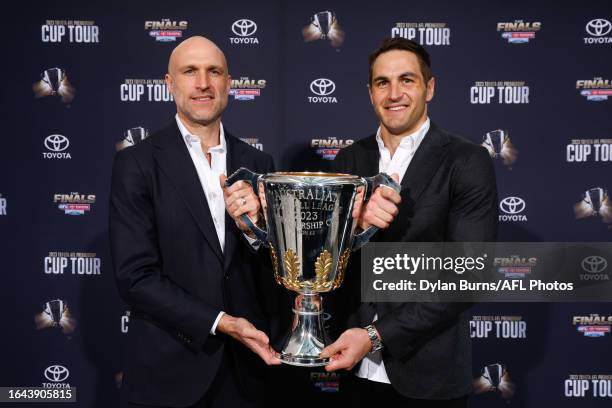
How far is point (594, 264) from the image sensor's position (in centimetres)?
292

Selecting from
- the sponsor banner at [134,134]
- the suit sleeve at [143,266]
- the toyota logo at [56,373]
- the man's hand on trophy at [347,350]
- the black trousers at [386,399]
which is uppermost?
the sponsor banner at [134,134]

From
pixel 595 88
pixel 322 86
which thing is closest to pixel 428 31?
pixel 322 86

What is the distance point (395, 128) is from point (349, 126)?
1.08m

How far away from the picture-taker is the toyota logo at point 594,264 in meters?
2.92

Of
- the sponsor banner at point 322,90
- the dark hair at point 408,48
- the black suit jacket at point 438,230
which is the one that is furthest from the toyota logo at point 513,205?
the dark hair at point 408,48

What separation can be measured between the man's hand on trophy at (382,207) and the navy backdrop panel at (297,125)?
4.35 feet

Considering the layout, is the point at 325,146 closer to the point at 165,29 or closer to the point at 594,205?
the point at 165,29

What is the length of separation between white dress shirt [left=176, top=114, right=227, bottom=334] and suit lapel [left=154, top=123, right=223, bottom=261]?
0.11 ft

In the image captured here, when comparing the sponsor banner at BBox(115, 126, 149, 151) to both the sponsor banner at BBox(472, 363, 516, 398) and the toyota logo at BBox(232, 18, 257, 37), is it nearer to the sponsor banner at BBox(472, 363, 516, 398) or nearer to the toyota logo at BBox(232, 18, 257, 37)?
the toyota logo at BBox(232, 18, 257, 37)

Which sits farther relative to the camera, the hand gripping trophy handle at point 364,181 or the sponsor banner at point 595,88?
the sponsor banner at point 595,88

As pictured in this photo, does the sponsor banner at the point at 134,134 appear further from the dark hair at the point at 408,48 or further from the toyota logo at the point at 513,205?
the toyota logo at the point at 513,205

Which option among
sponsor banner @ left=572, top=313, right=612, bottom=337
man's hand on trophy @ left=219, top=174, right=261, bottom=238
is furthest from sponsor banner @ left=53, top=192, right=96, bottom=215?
sponsor banner @ left=572, top=313, right=612, bottom=337

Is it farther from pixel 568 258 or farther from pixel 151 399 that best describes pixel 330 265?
pixel 568 258

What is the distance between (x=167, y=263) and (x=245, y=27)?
5.32 ft
